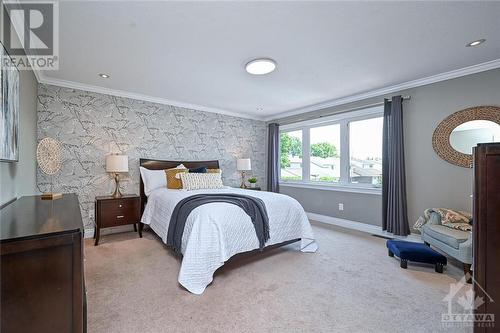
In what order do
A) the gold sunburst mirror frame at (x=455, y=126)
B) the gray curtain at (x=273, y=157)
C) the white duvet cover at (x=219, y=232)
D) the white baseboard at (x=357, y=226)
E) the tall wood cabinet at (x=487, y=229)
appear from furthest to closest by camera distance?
the gray curtain at (x=273, y=157)
the white baseboard at (x=357, y=226)
the gold sunburst mirror frame at (x=455, y=126)
the white duvet cover at (x=219, y=232)
the tall wood cabinet at (x=487, y=229)

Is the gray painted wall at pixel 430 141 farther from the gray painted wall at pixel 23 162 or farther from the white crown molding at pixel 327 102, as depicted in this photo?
the gray painted wall at pixel 23 162

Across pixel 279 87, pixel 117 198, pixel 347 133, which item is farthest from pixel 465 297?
pixel 117 198

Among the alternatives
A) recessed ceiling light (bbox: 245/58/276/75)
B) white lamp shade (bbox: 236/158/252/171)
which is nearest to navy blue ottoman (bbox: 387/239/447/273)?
recessed ceiling light (bbox: 245/58/276/75)

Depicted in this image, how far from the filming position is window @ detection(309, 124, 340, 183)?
4.70m

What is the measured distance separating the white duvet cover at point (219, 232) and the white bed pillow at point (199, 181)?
509 millimetres

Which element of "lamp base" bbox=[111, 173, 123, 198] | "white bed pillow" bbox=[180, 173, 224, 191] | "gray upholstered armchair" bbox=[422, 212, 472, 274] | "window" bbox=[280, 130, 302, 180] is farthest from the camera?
"window" bbox=[280, 130, 302, 180]

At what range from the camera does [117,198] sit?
11.5 feet

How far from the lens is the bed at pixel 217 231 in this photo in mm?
2189

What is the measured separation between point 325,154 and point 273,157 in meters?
1.30

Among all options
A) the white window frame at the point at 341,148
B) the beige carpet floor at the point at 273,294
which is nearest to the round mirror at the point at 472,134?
the white window frame at the point at 341,148

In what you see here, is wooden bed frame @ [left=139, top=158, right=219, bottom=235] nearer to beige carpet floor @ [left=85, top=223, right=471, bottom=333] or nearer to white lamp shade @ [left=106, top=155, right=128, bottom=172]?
white lamp shade @ [left=106, top=155, right=128, bottom=172]

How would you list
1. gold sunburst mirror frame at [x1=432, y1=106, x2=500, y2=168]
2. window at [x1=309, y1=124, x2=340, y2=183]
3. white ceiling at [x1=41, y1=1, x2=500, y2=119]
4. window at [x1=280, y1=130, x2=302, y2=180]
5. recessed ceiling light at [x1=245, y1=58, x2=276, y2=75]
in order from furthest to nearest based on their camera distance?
window at [x1=280, y1=130, x2=302, y2=180]
window at [x1=309, y1=124, x2=340, y2=183]
gold sunburst mirror frame at [x1=432, y1=106, x2=500, y2=168]
recessed ceiling light at [x1=245, y1=58, x2=276, y2=75]
white ceiling at [x1=41, y1=1, x2=500, y2=119]

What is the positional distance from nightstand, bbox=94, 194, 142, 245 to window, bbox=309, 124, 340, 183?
3583 millimetres

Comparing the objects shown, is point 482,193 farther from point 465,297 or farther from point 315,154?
point 315,154
